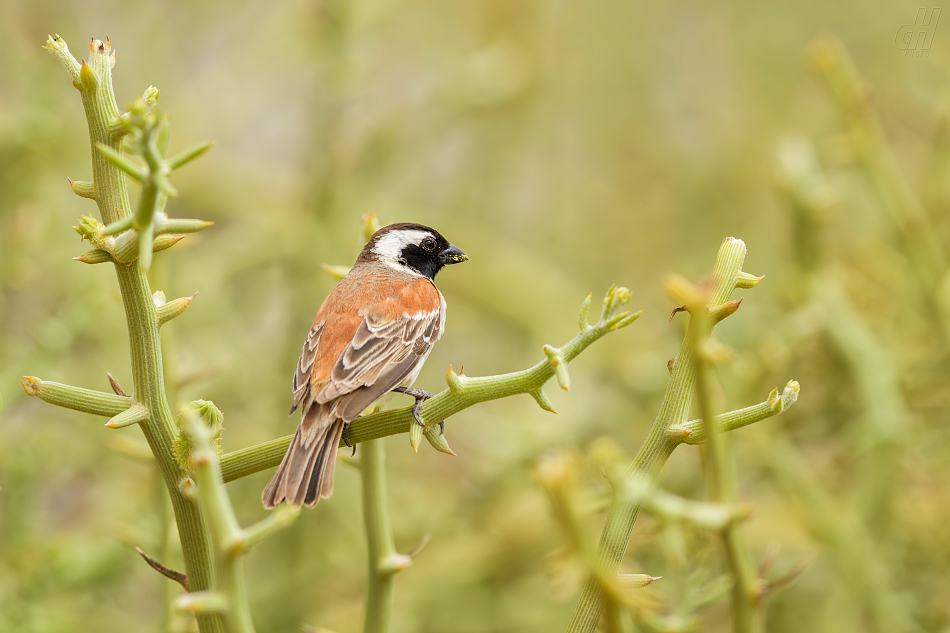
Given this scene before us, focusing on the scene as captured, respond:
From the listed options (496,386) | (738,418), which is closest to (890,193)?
(738,418)

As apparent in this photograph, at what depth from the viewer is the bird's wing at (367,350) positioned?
2518 mm

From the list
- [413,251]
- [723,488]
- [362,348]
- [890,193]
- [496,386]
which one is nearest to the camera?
[723,488]

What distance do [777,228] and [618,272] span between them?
62.9 inches

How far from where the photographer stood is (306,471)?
2090 millimetres

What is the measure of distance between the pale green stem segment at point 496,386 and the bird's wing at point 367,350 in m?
0.73

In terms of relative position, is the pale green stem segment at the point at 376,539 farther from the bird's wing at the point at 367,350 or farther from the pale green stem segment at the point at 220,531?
the pale green stem segment at the point at 220,531

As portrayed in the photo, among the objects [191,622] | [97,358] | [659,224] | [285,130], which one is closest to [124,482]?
[97,358]

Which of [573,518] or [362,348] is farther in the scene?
[362,348]

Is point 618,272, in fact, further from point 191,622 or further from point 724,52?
point 191,622

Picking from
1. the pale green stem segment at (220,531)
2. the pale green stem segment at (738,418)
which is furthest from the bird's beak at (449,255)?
the pale green stem segment at (220,531)

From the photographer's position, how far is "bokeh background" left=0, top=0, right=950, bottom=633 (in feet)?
12.6

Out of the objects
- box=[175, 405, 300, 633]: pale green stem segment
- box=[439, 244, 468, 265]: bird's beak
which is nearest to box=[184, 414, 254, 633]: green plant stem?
box=[175, 405, 300, 633]: pale green stem segment

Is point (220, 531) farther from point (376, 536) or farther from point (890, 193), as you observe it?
point (890, 193)

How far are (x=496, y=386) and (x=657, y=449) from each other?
1.05 ft
